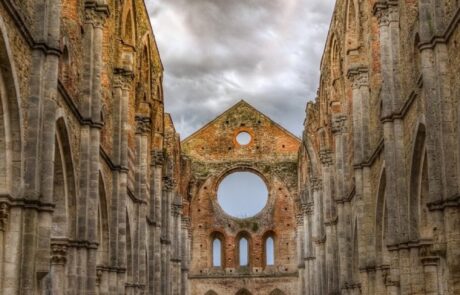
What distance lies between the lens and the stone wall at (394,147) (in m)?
14.2

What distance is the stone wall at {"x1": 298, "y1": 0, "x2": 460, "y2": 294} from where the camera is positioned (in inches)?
558

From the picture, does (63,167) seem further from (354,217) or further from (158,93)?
(158,93)

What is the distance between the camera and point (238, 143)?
49594 mm

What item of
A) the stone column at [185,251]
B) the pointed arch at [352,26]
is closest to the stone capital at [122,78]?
the pointed arch at [352,26]

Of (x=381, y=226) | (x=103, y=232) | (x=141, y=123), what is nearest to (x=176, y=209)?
(x=141, y=123)

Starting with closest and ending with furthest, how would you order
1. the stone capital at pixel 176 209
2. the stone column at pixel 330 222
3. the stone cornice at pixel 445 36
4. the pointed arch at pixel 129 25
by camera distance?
the stone cornice at pixel 445 36 < the pointed arch at pixel 129 25 < the stone column at pixel 330 222 < the stone capital at pixel 176 209

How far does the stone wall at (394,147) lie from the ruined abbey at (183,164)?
0.04 m

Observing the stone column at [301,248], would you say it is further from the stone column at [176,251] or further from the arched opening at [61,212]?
the arched opening at [61,212]

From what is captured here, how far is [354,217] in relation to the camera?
2625 centimetres

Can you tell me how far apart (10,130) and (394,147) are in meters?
8.88

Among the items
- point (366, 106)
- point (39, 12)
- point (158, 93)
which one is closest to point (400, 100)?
point (366, 106)

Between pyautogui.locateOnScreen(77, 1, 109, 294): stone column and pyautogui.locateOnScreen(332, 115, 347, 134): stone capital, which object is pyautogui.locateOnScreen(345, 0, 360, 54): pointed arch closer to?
pyautogui.locateOnScreen(332, 115, 347, 134): stone capital

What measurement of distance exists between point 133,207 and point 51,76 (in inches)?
510

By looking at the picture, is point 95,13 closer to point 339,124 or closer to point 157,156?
point 339,124
